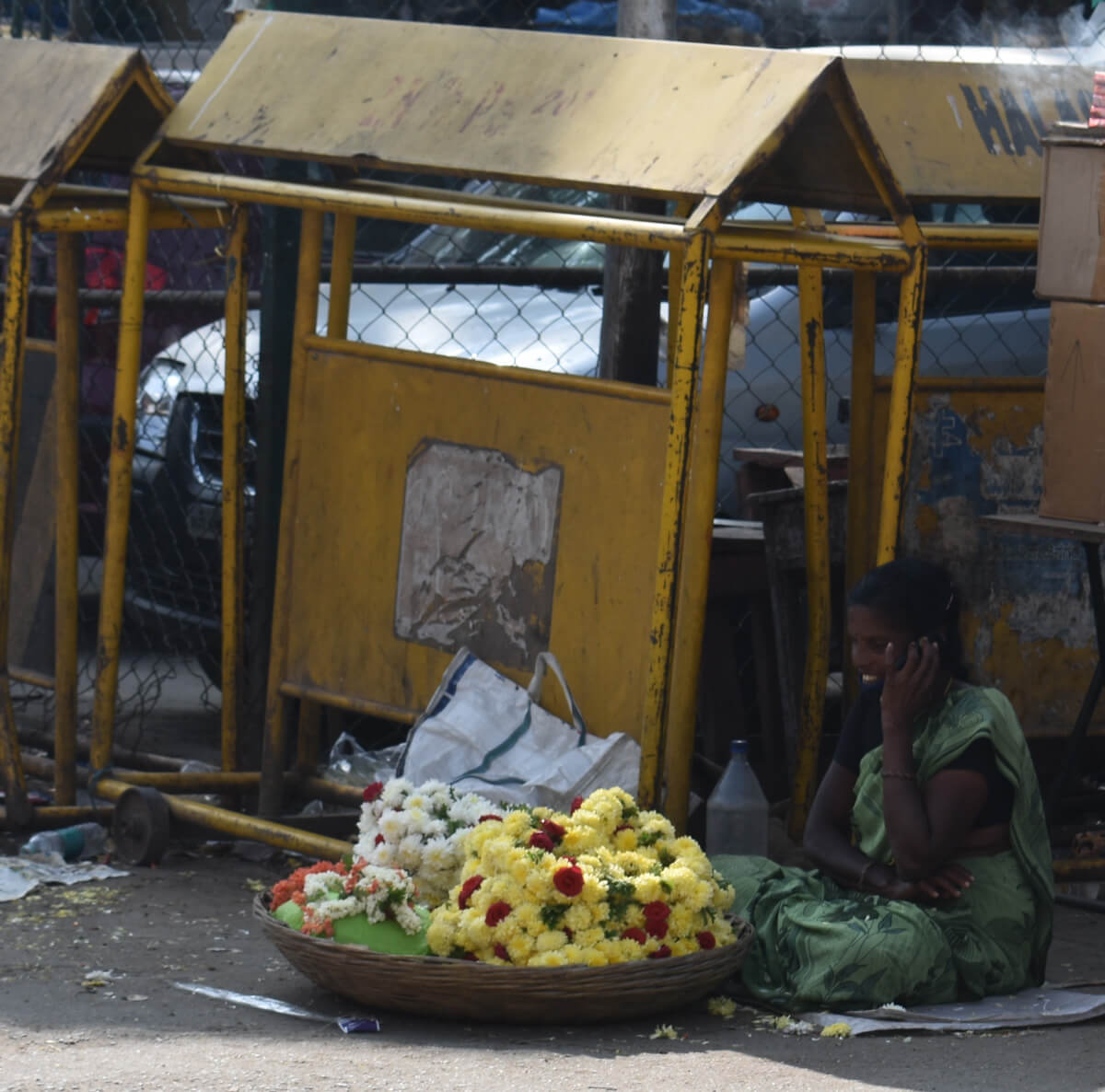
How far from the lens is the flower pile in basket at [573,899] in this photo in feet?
10.0

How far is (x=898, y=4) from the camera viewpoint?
845 cm

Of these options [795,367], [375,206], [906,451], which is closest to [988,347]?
[795,367]

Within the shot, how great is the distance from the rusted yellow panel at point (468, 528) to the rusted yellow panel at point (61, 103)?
721 millimetres

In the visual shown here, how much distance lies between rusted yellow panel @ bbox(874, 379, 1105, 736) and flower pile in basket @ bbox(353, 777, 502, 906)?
5.01 feet

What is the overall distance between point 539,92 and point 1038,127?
50.4 inches

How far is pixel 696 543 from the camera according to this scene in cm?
368

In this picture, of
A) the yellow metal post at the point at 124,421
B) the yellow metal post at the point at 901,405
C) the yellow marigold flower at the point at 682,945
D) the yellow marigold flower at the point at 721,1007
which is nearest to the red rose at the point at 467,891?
the yellow marigold flower at the point at 682,945

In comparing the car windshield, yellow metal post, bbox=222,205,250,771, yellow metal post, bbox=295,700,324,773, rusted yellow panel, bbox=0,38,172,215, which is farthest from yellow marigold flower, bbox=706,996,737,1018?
the car windshield

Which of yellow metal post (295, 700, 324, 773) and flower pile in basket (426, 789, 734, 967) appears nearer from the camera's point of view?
flower pile in basket (426, 789, 734, 967)

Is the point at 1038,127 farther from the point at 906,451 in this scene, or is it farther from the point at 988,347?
the point at 988,347

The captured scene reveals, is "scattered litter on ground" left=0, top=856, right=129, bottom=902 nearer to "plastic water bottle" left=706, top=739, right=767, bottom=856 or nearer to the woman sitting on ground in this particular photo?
"plastic water bottle" left=706, top=739, right=767, bottom=856

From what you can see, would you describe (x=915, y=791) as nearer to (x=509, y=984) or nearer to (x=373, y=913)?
(x=509, y=984)

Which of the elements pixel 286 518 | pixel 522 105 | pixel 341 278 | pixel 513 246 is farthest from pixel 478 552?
pixel 513 246

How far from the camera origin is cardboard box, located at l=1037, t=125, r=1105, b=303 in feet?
12.4
